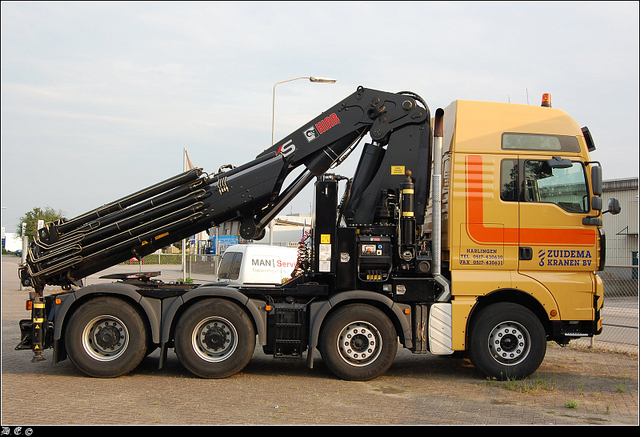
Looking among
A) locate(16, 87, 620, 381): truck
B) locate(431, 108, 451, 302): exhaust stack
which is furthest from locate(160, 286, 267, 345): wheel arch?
locate(431, 108, 451, 302): exhaust stack

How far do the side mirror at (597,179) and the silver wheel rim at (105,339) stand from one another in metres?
7.28

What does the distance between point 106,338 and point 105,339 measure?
0.8 inches

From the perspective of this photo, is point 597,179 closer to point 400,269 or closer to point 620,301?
point 400,269

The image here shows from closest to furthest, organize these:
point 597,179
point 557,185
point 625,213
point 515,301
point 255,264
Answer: point 597,179 → point 557,185 → point 515,301 → point 255,264 → point 625,213

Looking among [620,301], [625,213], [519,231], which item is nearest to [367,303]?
[519,231]

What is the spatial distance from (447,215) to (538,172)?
4.98ft

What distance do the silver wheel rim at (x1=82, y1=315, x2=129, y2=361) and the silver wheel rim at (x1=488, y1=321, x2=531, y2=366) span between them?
5476mm

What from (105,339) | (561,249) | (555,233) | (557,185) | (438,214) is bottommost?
(105,339)

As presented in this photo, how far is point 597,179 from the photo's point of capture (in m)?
8.20

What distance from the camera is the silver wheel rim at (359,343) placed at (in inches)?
325

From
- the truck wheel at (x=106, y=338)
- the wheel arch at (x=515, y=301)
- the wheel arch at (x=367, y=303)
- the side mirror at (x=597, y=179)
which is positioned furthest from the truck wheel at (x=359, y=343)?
the side mirror at (x=597, y=179)

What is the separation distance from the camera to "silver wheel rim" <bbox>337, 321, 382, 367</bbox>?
825 centimetres

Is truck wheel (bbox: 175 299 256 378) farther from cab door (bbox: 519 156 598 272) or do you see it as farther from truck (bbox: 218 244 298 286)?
truck (bbox: 218 244 298 286)

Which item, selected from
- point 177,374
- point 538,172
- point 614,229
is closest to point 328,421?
point 177,374
